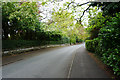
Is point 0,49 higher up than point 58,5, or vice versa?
point 58,5

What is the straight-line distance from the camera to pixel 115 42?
572 centimetres

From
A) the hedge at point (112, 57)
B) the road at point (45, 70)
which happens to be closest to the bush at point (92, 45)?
the road at point (45, 70)

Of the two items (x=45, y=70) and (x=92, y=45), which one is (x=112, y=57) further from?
(x=92, y=45)

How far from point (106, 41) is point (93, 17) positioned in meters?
4.60

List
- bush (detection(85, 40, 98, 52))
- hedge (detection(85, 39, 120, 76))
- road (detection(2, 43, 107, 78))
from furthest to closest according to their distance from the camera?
bush (detection(85, 40, 98, 52)) → road (detection(2, 43, 107, 78)) → hedge (detection(85, 39, 120, 76))

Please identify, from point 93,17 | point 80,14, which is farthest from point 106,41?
point 80,14

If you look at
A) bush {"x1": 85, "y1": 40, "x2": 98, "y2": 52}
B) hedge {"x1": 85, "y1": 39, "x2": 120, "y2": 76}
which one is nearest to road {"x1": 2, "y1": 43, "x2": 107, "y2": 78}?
hedge {"x1": 85, "y1": 39, "x2": 120, "y2": 76}

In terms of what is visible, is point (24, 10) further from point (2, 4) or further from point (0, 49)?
point (0, 49)

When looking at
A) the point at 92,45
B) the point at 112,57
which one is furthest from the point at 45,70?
the point at 92,45

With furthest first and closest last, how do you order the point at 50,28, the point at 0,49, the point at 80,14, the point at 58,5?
the point at 50,28
the point at 0,49
the point at 80,14
the point at 58,5

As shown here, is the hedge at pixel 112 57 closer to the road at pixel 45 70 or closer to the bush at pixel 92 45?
the road at pixel 45 70

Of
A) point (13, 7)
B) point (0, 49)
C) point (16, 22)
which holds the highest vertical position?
point (13, 7)

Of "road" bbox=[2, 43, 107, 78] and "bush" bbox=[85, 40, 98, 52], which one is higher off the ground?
"bush" bbox=[85, 40, 98, 52]

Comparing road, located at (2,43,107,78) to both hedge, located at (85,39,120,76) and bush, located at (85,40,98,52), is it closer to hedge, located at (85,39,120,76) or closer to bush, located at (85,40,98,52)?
hedge, located at (85,39,120,76)
